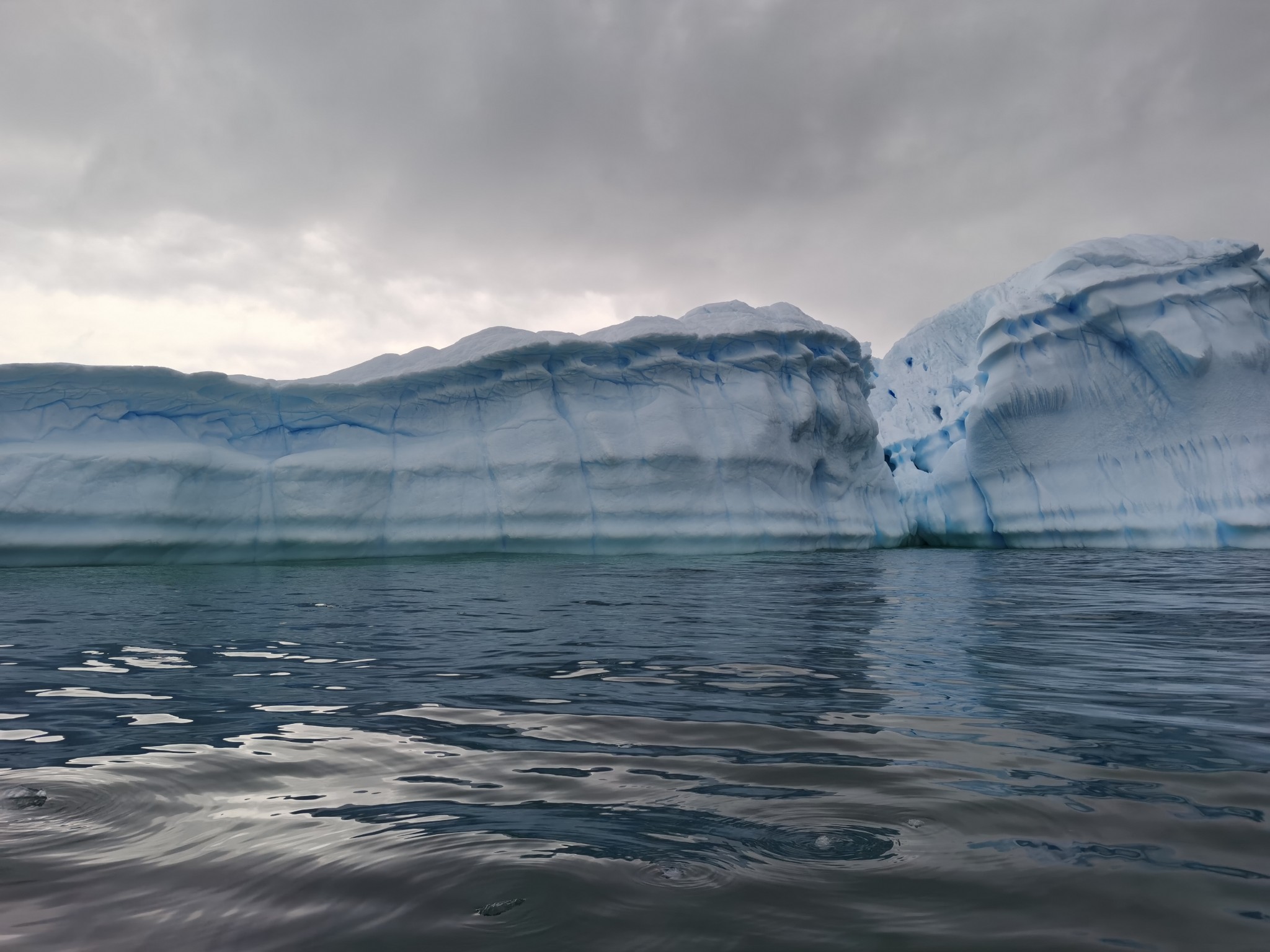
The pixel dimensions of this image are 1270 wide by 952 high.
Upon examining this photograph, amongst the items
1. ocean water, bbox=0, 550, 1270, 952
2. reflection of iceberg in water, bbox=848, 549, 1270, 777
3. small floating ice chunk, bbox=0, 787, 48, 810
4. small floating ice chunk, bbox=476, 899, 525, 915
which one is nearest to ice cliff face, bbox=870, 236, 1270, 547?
reflection of iceberg in water, bbox=848, 549, 1270, 777

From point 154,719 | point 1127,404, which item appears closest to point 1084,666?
point 154,719

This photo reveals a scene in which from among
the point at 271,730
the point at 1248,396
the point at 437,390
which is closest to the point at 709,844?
the point at 271,730

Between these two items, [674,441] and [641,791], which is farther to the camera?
[674,441]

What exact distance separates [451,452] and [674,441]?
419 centimetres

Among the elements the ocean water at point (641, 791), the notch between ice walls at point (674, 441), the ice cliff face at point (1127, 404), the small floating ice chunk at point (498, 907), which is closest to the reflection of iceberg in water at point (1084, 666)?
the ocean water at point (641, 791)

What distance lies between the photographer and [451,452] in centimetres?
1555

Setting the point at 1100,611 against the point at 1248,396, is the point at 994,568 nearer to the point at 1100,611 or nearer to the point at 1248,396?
the point at 1100,611

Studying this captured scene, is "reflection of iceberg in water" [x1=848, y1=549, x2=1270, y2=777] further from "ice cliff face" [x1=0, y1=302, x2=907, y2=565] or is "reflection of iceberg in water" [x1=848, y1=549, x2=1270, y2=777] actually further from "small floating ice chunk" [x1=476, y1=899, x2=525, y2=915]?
"ice cliff face" [x1=0, y1=302, x2=907, y2=565]

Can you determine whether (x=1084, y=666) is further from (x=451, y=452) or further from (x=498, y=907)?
(x=451, y=452)

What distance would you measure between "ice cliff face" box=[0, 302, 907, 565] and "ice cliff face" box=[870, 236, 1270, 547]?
418cm

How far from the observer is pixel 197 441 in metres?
15.1

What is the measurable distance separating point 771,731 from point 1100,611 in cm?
457

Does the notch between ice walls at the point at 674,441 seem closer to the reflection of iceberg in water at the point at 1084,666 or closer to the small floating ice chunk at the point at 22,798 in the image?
the reflection of iceberg in water at the point at 1084,666

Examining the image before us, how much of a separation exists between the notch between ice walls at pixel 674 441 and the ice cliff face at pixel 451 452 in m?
0.04
